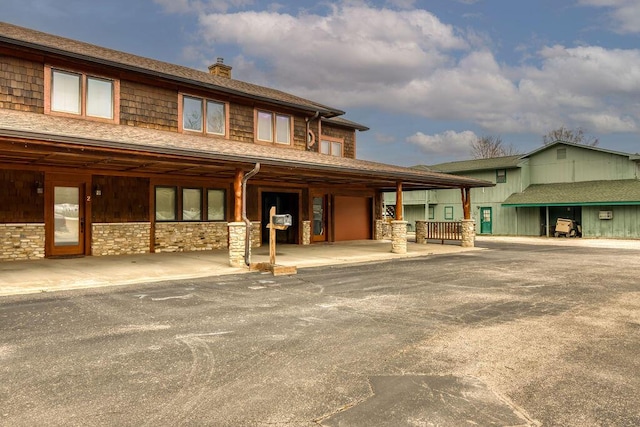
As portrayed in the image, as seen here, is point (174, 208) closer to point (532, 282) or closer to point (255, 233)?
point (255, 233)

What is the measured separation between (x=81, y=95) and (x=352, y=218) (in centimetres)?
1385

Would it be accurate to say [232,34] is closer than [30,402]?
No

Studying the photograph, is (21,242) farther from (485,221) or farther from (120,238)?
(485,221)

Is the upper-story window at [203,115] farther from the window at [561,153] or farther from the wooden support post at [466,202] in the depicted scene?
the window at [561,153]

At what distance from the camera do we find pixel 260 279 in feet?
32.0

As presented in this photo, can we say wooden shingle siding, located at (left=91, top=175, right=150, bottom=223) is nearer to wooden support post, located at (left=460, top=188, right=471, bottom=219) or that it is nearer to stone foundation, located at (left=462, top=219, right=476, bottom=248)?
stone foundation, located at (left=462, top=219, right=476, bottom=248)

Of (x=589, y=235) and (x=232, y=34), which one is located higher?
(x=232, y=34)

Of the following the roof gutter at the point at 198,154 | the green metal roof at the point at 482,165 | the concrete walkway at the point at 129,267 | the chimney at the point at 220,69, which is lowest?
the concrete walkway at the point at 129,267

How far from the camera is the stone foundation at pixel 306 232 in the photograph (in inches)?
762

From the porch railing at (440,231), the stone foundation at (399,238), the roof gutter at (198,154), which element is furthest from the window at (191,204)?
the porch railing at (440,231)

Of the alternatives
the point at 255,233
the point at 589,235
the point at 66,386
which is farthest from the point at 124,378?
the point at 589,235

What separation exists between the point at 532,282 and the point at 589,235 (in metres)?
20.9

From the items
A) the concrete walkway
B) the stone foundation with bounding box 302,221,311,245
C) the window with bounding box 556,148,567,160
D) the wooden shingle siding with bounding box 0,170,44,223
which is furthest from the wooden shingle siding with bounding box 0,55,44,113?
the window with bounding box 556,148,567,160

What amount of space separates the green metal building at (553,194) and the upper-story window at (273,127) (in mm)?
18458
